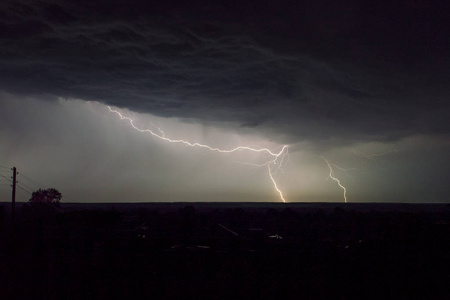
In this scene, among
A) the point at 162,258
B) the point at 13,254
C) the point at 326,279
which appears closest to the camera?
the point at 326,279

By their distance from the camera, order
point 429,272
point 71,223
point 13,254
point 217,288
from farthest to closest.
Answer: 1. point 71,223
2. point 13,254
3. point 429,272
4. point 217,288

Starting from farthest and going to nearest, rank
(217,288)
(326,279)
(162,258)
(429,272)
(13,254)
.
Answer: (13,254) < (162,258) < (429,272) < (326,279) < (217,288)

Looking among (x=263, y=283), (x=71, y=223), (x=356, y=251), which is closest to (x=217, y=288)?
(x=263, y=283)

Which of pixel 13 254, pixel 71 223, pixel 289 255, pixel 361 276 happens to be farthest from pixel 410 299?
pixel 71 223

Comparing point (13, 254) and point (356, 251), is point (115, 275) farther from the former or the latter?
point (356, 251)

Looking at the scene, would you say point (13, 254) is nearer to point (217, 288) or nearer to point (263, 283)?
point (217, 288)

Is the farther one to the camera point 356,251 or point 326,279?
point 356,251

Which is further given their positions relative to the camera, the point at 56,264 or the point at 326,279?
the point at 56,264

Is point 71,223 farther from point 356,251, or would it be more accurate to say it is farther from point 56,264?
point 356,251

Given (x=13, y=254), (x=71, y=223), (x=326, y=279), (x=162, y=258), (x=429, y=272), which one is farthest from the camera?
(x=71, y=223)
